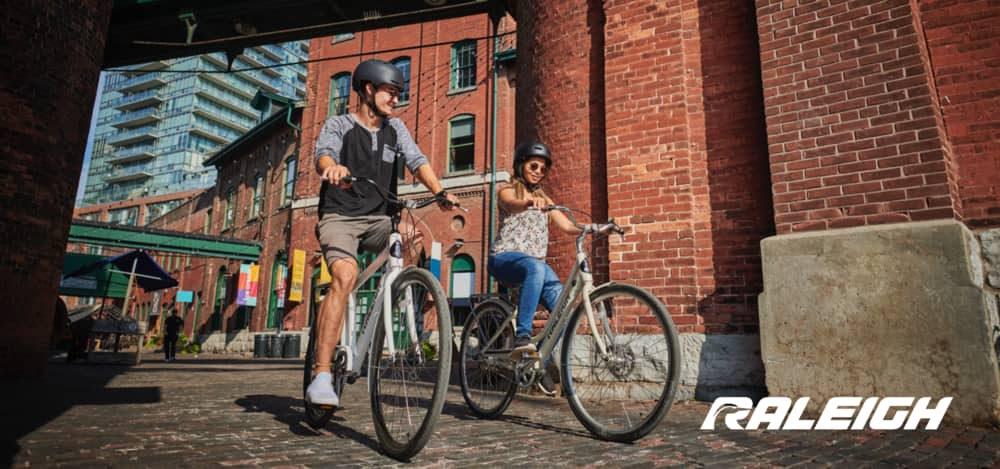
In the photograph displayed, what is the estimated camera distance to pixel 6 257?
6543 millimetres

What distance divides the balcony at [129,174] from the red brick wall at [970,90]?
9328cm

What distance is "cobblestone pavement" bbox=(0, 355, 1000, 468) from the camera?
8.31 feet

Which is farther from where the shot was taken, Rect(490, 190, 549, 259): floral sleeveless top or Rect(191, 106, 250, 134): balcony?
Rect(191, 106, 250, 134): balcony

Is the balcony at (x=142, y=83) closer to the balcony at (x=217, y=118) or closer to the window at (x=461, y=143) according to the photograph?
the balcony at (x=217, y=118)

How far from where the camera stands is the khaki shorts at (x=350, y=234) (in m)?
3.19

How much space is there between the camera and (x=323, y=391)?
2.92 m

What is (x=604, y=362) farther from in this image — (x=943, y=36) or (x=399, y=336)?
(x=943, y=36)

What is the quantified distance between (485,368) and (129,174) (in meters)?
96.3

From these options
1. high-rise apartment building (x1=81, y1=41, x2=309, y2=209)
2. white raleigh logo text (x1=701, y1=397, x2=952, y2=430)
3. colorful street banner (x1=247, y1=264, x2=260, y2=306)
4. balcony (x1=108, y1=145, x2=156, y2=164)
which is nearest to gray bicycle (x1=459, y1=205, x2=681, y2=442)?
white raleigh logo text (x1=701, y1=397, x2=952, y2=430)

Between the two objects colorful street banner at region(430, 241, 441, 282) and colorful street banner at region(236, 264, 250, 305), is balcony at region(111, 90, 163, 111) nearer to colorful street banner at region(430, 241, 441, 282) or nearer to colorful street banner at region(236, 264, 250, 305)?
colorful street banner at region(236, 264, 250, 305)

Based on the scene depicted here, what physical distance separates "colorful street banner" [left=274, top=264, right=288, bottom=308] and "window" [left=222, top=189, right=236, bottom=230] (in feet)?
26.3

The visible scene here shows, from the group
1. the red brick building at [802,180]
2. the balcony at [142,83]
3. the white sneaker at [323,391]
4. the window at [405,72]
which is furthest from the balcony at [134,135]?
the white sneaker at [323,391]

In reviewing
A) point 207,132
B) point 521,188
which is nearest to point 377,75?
point 521,188

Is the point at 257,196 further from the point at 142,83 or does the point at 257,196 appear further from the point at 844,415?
the point at 142,83
